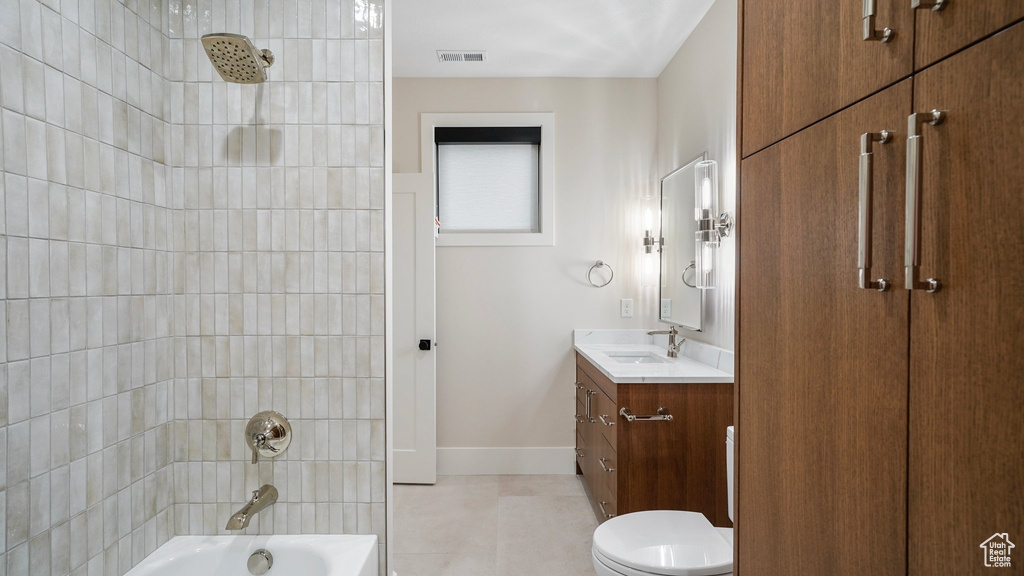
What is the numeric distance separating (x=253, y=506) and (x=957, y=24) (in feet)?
5.92

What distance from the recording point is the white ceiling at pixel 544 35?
261 centimetres

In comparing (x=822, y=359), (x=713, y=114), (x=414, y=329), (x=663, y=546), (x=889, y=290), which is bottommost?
(x=663, y=546)

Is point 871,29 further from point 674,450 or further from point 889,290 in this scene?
point 674,450

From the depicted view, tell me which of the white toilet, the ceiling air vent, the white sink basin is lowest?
the white toilet

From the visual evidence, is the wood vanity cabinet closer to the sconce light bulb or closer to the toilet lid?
the toilet lid

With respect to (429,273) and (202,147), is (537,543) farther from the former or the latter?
(202,147)

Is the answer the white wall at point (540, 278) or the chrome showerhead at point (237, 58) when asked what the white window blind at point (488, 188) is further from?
the chrome showerhead at point (237, 58)

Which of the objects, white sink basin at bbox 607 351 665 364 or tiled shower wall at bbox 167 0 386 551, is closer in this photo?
tiled shower wall at bbox 167 0 386 551

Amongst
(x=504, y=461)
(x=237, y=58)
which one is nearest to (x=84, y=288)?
(x=237, y=58)

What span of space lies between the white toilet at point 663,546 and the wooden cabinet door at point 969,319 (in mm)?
998

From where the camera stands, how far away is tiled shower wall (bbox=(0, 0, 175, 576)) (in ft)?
3.65

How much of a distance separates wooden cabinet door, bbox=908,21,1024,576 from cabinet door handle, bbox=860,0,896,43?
8 cm

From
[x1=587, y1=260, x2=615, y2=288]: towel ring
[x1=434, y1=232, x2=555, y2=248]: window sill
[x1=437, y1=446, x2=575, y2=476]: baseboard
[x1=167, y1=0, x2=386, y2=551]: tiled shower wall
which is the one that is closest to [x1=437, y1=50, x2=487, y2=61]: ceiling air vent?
[x1=434, y1=232, x2=555, y2=248]: window sill

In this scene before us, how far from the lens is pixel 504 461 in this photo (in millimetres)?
3471
